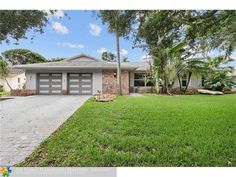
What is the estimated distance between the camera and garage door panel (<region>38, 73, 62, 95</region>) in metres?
15.4

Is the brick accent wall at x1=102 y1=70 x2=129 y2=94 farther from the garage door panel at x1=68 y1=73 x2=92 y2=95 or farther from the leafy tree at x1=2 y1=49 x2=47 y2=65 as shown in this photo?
the leafy tree at x1=2 y1=49 x2=47 y2=65

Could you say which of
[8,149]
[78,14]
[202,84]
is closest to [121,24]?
[78,14]

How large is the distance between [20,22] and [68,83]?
357 inches

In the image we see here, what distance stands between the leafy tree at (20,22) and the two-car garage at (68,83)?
815 cm

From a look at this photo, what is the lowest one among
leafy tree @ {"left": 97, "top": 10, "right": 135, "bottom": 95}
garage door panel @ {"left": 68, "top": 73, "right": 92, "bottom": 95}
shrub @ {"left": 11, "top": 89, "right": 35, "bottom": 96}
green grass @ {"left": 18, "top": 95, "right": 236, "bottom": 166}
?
green grass @ {"left": 18, "top": 95, "right": 236, "bottom": 166}

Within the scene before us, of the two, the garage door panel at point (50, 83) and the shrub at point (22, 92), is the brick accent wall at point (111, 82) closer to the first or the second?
the garage door panel at point (50, 83)

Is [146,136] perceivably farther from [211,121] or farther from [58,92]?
[58,92]

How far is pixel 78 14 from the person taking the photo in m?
6.98

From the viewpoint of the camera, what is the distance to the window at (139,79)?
17.7 m

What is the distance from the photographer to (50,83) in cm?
1559

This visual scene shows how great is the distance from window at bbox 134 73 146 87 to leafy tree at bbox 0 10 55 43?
11.2m

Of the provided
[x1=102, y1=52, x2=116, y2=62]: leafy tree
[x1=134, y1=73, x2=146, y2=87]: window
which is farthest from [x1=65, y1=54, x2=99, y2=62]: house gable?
[x1=102, y1=52, x2=116, y2=62]: leafy tree

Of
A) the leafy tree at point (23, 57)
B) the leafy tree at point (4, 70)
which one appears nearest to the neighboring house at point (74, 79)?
the leafy tree at point (4, 70)

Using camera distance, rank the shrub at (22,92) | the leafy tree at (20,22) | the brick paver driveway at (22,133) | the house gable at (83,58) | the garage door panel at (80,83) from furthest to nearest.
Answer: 1. the house gable at (83,58)
2. the garage door panel at (80,83)
3. the shrub at (22,92)
4. the leafy tree at (20,22)
5. the brick paver driveway at (22,133)
